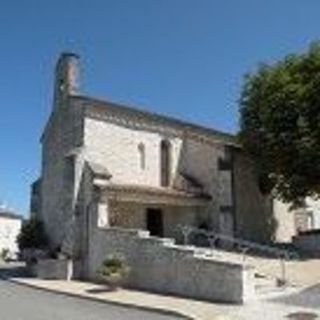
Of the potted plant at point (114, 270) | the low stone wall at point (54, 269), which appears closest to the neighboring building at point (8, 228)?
the low stone wall at point (54, 269)

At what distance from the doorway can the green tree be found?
243 inches

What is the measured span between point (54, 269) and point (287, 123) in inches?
548

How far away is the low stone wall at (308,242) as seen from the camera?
1323 inches

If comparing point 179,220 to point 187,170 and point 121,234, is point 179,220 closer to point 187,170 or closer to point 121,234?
point 187,170

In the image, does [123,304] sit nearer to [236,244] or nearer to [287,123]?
[236,244]

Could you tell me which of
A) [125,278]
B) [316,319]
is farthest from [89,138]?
[316,319]

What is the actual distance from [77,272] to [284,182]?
40.7ft

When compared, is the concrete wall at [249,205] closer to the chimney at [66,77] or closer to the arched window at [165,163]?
the arched window at [165,163]

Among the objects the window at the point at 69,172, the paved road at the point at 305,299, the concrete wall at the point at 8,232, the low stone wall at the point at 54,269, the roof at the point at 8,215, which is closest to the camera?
the paved road at the point at 305,299

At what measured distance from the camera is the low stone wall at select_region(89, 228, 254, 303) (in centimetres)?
2081

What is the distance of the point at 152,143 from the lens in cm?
3569

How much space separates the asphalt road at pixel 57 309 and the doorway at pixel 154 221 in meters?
11.5

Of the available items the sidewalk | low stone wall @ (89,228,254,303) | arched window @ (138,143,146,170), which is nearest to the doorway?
arched window @ (138,143,146,170)

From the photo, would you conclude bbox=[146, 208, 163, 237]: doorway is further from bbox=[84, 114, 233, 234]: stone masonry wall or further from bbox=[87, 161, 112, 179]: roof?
bbox=[87, 161, 112, 179]: roof
